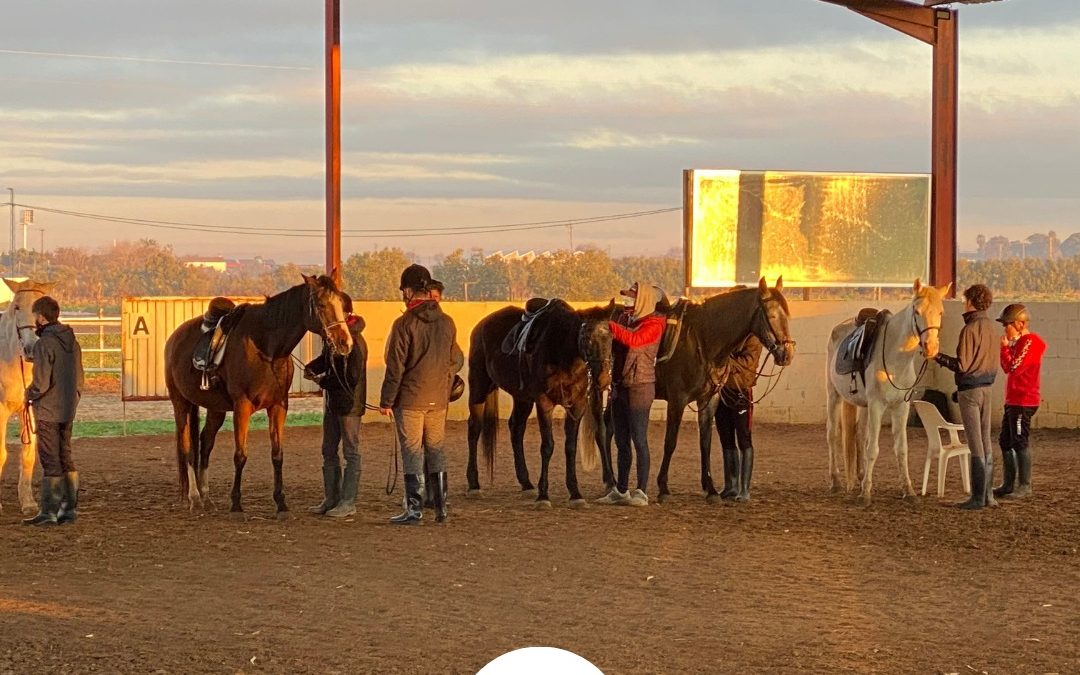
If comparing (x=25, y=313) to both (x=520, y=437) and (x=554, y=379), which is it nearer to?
(x=554, y=379)

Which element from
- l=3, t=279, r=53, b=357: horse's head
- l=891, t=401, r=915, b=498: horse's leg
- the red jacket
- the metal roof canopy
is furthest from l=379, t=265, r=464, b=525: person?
the metal roof canopy

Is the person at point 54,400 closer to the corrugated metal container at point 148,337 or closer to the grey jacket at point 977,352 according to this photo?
the grey jacket at point 977,352

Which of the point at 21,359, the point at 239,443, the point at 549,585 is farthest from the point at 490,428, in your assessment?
the point at 549,585

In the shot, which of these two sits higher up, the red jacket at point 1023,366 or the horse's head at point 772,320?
the horse's head at point 772,320

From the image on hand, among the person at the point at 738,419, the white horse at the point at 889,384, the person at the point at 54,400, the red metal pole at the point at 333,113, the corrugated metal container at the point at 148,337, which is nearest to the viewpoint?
Answer: the person at the point at 54,400

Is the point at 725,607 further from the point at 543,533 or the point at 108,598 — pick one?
the point at 108,598

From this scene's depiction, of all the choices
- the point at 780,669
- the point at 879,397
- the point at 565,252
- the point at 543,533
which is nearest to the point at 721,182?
the point at 879,397

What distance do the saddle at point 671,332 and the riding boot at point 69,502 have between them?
520 cm

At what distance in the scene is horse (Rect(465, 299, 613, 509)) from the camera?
11.8 metres

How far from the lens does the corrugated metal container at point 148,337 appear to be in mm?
20203

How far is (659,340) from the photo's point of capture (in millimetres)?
12719

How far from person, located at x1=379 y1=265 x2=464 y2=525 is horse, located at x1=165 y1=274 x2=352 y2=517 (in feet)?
1.53

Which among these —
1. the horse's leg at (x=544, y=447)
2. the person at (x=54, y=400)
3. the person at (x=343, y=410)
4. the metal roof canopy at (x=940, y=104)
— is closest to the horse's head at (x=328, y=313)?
the person at (x=343, y=410)

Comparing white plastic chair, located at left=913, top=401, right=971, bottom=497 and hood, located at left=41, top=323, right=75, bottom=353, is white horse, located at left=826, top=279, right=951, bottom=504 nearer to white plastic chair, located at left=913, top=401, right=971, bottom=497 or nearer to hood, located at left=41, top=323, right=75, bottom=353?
white plastic chair, located at left=913, top=401, right=971, bottom=497
